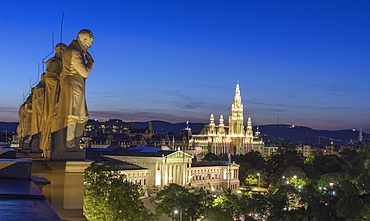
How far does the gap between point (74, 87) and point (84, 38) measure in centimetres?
106

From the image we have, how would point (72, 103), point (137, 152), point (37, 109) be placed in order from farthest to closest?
point (137, 152) → point (37, 109) → point (72, 103)

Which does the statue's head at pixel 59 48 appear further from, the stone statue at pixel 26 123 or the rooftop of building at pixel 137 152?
the rooftop of building at pixel 137 152

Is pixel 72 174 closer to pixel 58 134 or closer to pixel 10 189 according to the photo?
pixel 58 134

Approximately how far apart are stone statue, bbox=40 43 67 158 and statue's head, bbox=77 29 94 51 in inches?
59.7

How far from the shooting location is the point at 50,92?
45.9 ft

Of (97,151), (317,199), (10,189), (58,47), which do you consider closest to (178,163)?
(97,151)

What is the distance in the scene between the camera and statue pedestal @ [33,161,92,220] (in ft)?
38.2

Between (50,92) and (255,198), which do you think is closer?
(50,92)

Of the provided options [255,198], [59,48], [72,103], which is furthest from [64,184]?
[255,198]

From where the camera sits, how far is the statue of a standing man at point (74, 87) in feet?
39.7

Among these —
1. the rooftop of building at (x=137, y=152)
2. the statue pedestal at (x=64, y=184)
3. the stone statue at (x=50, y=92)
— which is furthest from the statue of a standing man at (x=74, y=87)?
the rooftop of building at (x=137, y=152)

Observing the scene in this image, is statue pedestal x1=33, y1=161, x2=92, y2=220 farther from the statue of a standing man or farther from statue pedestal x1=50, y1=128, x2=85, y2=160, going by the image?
the statue of a standing man

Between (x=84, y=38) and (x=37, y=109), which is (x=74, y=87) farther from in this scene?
(x=37, y=109)

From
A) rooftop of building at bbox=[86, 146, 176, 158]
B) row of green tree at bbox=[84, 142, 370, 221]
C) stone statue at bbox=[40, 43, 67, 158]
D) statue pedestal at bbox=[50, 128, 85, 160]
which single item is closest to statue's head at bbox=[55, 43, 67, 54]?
stone statue at bbox=[40, 43, 67, 158]
